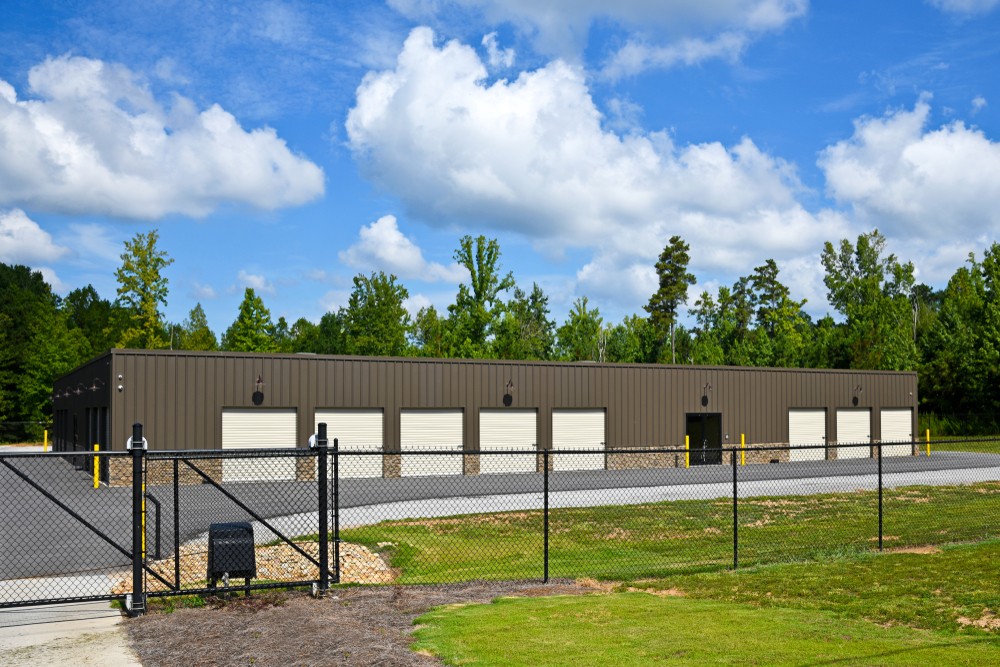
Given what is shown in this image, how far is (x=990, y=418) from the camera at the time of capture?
60.9m

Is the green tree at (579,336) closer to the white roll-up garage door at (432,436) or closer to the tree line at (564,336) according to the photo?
the tree line at (564,336)

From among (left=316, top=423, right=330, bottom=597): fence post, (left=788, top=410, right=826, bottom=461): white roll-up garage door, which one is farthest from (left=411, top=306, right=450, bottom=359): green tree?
(left=316, top=423, right=330, bottom=597): fence post

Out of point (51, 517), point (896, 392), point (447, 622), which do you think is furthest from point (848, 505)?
point (896, 392)

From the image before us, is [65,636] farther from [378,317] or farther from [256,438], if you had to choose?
[378,317]

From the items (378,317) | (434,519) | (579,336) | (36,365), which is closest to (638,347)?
(579,336)

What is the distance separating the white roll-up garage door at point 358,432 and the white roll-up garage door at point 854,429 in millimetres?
23875

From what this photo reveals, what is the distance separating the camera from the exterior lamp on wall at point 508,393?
36.1 meters

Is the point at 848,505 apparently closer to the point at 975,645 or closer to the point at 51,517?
the point at 975,645

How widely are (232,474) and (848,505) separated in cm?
2029

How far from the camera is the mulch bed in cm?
873

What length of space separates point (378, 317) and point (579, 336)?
17660 millimetres

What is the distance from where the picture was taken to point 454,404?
1384 inches

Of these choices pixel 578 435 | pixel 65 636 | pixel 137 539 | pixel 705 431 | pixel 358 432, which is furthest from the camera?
pixel 705 431

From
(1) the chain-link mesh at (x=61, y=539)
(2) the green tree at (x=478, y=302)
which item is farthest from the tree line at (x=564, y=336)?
(1) the chain-link mesh at (x=61, y=539)
